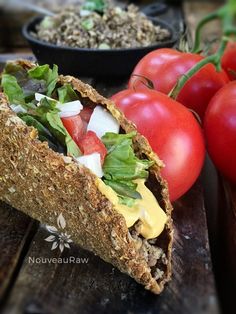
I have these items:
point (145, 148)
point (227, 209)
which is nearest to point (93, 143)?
point (145, 148)

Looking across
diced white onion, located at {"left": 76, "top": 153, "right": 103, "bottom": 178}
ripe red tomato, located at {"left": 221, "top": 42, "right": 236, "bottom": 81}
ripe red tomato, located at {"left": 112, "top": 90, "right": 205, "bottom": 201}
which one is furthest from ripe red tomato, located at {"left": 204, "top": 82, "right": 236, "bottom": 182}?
diced white onion, located at {"left": 76, "top": 153, "right": 103, "bottom": 178}

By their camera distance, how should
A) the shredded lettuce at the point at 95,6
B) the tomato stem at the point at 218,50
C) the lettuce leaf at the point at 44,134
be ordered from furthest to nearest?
1. the shredded lettuce at the point at 95,6
2. the lettuce leaf at the point at 44,134
3. the tomato stem at the point at 218,50

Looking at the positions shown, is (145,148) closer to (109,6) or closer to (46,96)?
(46,96)

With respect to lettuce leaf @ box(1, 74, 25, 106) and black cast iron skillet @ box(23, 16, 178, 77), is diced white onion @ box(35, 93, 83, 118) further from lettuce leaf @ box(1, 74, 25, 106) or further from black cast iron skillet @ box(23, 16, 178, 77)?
black cast iron skillet @ box(23, 16, 178, 77)

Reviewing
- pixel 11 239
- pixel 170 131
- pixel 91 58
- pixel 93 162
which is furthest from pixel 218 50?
pixel 91 58

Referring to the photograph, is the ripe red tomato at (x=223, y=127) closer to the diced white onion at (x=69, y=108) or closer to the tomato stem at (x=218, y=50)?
the tomato stem at (x=218, y=50)

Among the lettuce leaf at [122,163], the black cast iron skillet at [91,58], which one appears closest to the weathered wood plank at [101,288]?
the lettuce leaf at [122,163]
